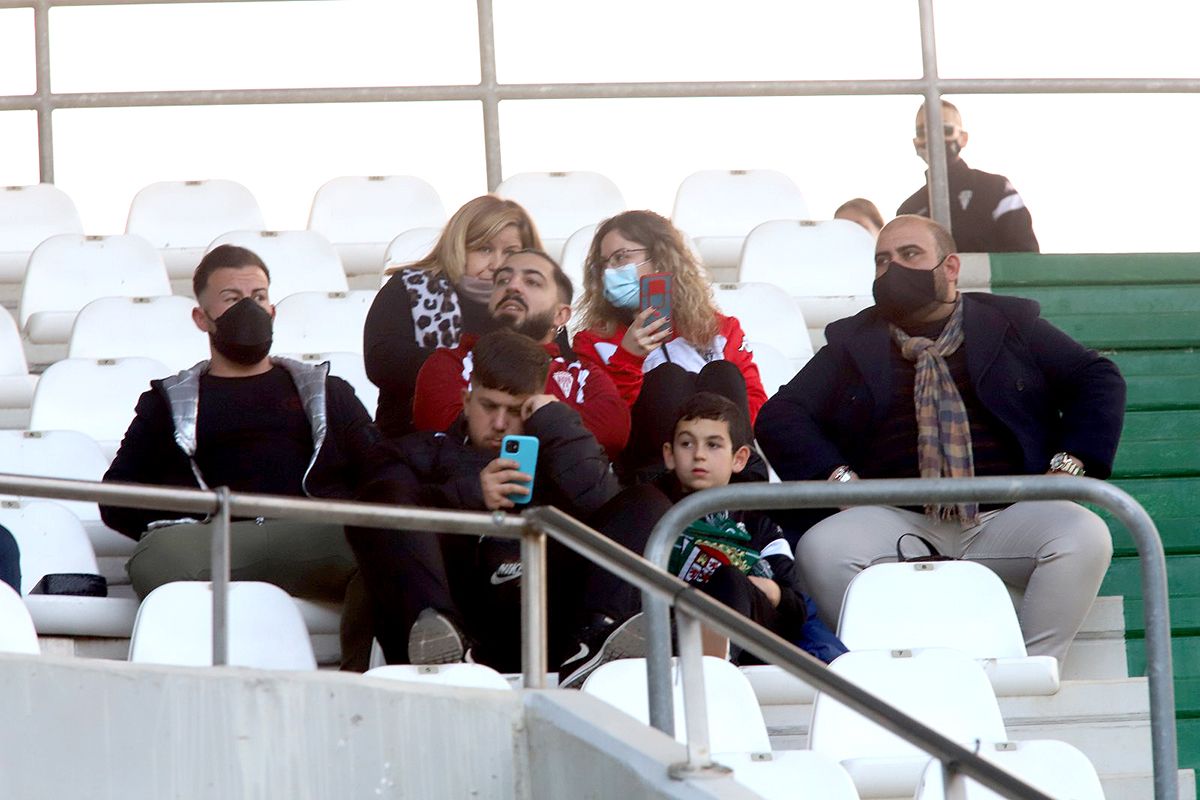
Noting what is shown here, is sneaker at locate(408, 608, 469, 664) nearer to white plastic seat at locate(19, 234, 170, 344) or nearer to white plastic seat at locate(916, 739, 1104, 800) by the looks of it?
white plastic seat at locate(916, 739, 1104, 800)

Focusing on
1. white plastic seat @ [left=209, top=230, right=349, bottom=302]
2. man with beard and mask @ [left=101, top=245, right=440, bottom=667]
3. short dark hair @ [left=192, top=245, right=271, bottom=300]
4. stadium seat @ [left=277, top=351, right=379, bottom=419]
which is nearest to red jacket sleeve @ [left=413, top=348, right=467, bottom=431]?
man with beard and mask @ [left=101, top=245, right=440, bottom=667]

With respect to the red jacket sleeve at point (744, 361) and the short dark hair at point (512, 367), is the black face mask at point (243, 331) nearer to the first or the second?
the short dark hair at point (512, 367)

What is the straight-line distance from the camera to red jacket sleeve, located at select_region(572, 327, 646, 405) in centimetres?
485

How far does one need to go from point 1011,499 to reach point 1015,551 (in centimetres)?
102

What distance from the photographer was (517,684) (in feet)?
12.5

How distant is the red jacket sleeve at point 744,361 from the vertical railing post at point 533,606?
1.74 metres

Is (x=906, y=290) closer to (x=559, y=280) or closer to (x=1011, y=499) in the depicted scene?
(x=559, y=280)

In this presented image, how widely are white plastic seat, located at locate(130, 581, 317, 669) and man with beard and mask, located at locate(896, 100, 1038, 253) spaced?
3.40 meters

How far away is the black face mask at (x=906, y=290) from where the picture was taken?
195 inches

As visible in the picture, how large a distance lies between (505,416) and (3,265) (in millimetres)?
2968

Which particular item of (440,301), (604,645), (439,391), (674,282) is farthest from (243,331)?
(604,645)

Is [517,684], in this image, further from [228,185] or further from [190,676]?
[228,185]

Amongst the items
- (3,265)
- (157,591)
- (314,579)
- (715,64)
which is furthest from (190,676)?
(715,64)

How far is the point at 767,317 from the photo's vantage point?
5.96 metres
